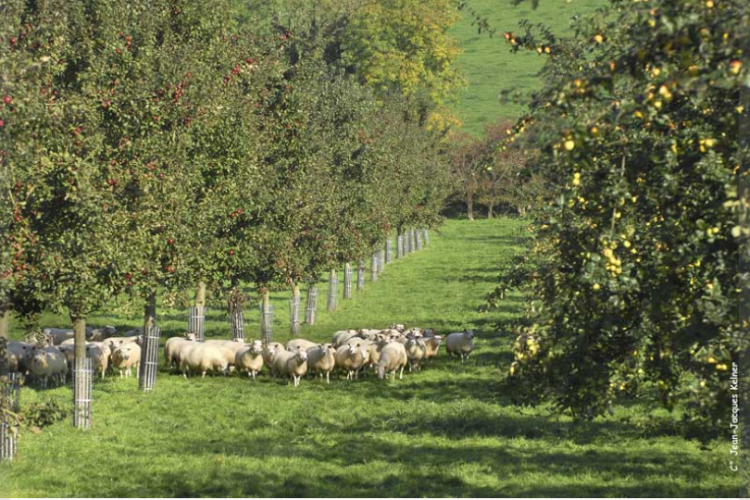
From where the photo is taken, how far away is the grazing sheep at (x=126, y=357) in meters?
30.1

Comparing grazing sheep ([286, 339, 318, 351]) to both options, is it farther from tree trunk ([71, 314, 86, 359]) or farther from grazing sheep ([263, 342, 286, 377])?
tree trunk ([71, 314, 86, 359])

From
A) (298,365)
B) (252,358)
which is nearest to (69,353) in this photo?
(252,358)

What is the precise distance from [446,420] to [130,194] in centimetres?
919

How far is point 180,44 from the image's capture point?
28.4 metres

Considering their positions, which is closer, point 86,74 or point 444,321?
point 86,74

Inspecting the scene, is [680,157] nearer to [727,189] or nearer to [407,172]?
[727,189]

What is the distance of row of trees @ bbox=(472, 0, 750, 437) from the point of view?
8180 mm

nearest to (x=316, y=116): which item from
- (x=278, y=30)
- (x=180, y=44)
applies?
(x=278, y=30)

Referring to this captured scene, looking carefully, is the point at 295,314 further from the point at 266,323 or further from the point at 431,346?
the point at 431,346

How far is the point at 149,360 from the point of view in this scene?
2716 centimetres

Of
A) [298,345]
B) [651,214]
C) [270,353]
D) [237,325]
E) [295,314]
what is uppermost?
[651,214]

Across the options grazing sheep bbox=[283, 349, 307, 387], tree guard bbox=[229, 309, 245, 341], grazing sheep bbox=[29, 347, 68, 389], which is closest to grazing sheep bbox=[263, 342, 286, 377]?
grazing sheep bbox=[283, 349, 307, 387]

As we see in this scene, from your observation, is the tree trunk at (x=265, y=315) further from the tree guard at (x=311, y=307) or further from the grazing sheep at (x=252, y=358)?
the tree guard at (x=311, y=307)

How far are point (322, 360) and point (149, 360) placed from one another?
522cm
